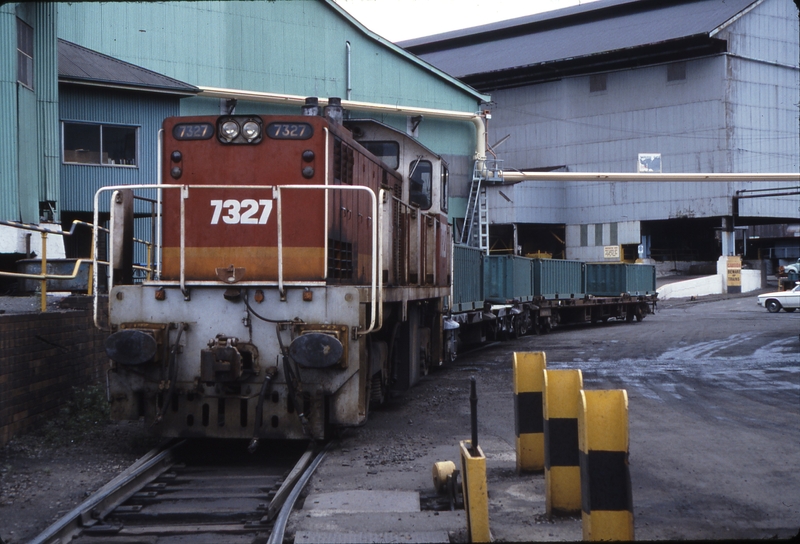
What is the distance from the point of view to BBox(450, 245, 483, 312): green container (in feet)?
54.7

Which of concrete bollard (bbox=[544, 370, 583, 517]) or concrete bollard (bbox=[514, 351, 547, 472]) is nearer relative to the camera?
concrete bollard (bbox=[544, 370, 583, 517])

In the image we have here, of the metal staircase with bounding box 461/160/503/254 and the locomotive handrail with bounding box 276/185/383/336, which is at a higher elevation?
the metal staircase with bounding box 461/160/503/254

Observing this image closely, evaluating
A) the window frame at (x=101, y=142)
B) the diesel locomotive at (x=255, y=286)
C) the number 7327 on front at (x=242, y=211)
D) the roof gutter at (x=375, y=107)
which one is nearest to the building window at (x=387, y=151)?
the diesel locomotive at (x=255, y=286)

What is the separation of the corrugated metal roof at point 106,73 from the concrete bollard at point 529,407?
56.8 feet

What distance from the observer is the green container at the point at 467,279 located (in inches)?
656

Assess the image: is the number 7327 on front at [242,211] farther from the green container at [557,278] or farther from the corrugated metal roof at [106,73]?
the green container at [557,278]

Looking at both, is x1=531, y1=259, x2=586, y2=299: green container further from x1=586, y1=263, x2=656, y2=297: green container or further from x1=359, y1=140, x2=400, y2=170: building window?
x1=359, y1=140, x2=400, y2=170: building window

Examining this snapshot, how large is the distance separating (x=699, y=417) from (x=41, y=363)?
7.60m

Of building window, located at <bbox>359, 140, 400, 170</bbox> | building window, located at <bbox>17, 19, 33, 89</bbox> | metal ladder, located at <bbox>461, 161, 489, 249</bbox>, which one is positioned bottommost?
building window, located at <bbox>359, 140, 400, 170</bbox>

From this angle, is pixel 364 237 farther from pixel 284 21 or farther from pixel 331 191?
pixel 284 21

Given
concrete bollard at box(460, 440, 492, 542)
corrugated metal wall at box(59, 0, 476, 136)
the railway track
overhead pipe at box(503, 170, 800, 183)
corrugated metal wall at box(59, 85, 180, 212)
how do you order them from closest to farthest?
1. concrete bollard at box(460, 440, 492, 542)
2. the railway track
3. corrugated metal wall at box(59, 85, 180, 212)
4. corrugated metal wall at box(59, 0, 476, 136)
5. overhead pipe at box(503, 170, 800, 183)

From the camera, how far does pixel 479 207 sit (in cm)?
3431

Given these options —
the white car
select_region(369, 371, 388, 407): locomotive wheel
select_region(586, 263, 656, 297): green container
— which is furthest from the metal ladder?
select_region(369, 371, 388, 407): locomotive wheel

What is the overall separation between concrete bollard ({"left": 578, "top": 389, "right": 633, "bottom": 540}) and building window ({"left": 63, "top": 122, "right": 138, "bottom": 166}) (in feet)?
63.5
